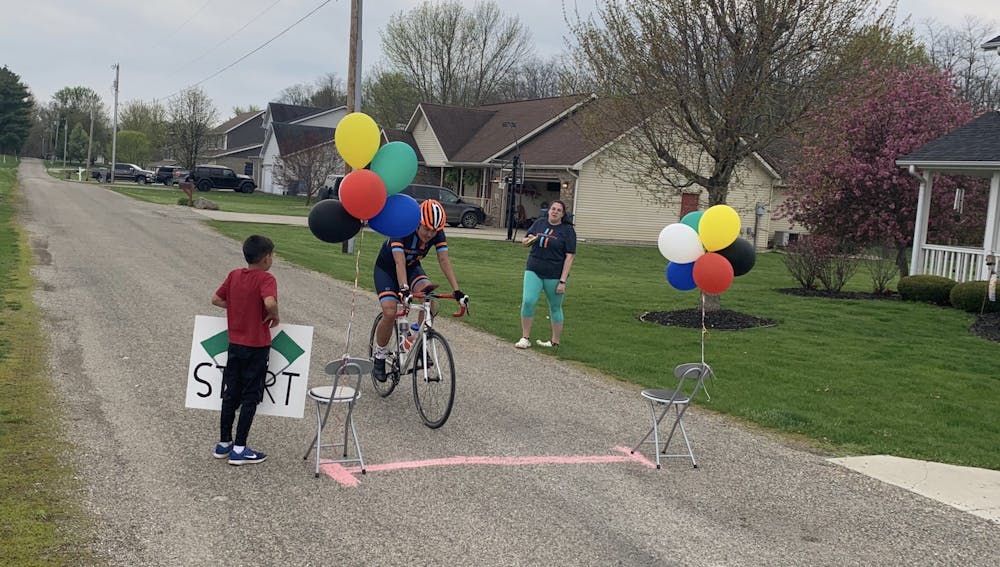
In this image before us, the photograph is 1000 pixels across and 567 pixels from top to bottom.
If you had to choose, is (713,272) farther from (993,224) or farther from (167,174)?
(167,174)

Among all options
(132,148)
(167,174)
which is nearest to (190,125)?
(167,174)

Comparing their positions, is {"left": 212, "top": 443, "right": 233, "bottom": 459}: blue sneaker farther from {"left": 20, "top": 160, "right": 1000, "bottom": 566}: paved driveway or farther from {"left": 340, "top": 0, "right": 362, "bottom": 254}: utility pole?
{"left": 340, "top": 0, "right": 362, "bottom": 254}: utility pole

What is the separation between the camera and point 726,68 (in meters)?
12.7

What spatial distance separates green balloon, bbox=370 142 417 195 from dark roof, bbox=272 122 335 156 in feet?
172

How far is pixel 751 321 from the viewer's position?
13445mm

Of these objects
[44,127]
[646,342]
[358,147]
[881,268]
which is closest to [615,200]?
A: [881,268]

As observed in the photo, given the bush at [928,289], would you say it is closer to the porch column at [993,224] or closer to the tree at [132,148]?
the porch column at [993,224]

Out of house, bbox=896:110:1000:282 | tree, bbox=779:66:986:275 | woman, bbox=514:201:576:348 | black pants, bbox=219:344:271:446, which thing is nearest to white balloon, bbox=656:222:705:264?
black pants, bbox=219:344:271:446

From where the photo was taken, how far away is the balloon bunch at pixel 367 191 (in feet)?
20.7

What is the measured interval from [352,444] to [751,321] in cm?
884

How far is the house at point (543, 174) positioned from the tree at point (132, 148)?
1845 inches

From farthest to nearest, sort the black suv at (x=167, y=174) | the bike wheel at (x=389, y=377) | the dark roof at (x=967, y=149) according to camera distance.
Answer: the black suv at (x=167, y=174) < the dark roof at (x=967, y=149) < the bike wheel at (x=389, y=377)

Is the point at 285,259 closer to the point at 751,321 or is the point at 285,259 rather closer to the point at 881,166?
the point at 751,321

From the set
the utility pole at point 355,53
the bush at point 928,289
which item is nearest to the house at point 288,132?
the utility pole at point 355,53
